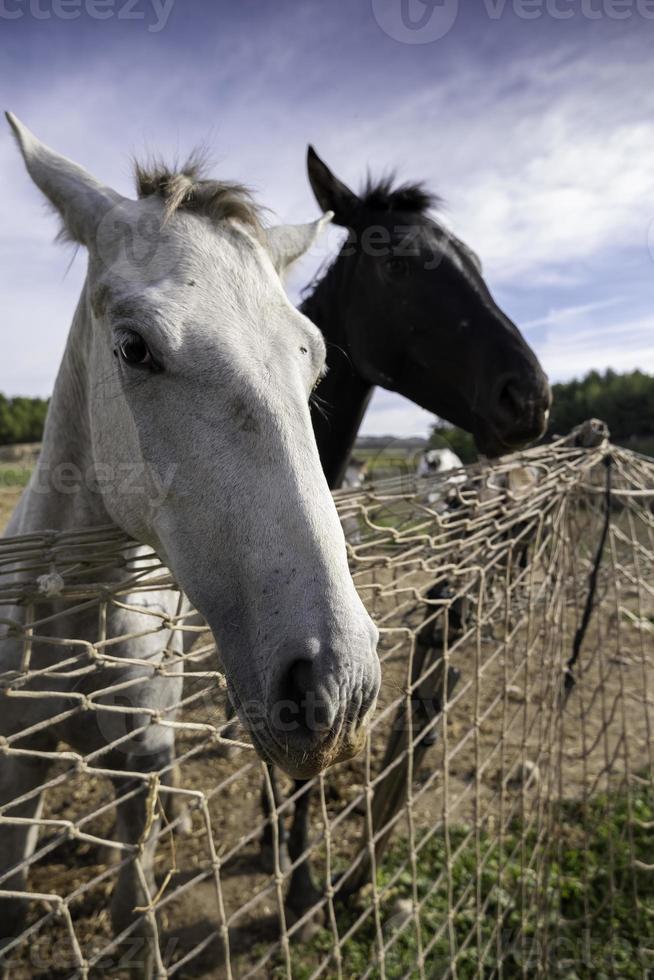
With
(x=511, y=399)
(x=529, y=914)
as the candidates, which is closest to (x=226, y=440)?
(x=511, y=399)

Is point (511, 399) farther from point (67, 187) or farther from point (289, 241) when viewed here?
point (67, 187)

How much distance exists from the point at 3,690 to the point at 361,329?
2814 mm

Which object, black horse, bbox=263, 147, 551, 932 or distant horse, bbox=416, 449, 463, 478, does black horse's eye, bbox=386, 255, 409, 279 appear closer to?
black horse, bbox=263, 147, 551, 932

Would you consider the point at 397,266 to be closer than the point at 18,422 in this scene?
Yes

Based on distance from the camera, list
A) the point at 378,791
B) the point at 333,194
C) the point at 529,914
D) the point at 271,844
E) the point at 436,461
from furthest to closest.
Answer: the point at 436,461
the point at 333,194
the point at 271,844
the point at 378,791
the point at 529,914

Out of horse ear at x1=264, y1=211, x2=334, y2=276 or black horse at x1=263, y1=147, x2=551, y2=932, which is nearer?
horse ear at x1=264, y1=211, x2=334, y2=276

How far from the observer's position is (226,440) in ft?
4.13

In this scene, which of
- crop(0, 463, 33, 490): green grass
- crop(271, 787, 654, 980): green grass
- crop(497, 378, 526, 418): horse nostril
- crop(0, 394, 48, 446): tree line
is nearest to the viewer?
crop(271, 787, 654, 980): green grass

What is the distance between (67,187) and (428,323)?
2025mm

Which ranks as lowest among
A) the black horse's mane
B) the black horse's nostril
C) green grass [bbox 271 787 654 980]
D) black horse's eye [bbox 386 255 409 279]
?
green grass [bbox 271 787 654 980]

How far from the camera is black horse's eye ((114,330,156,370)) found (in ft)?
4.52

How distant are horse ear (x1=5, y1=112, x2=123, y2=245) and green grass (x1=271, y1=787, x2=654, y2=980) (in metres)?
2.79

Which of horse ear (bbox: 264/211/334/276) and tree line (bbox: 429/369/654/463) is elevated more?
tree line (bbox: 429/369/654/463)

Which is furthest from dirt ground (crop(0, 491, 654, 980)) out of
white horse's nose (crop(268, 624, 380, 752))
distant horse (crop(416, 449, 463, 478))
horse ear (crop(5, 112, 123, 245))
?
distant horse (crop(416, 449, 463, 478))
